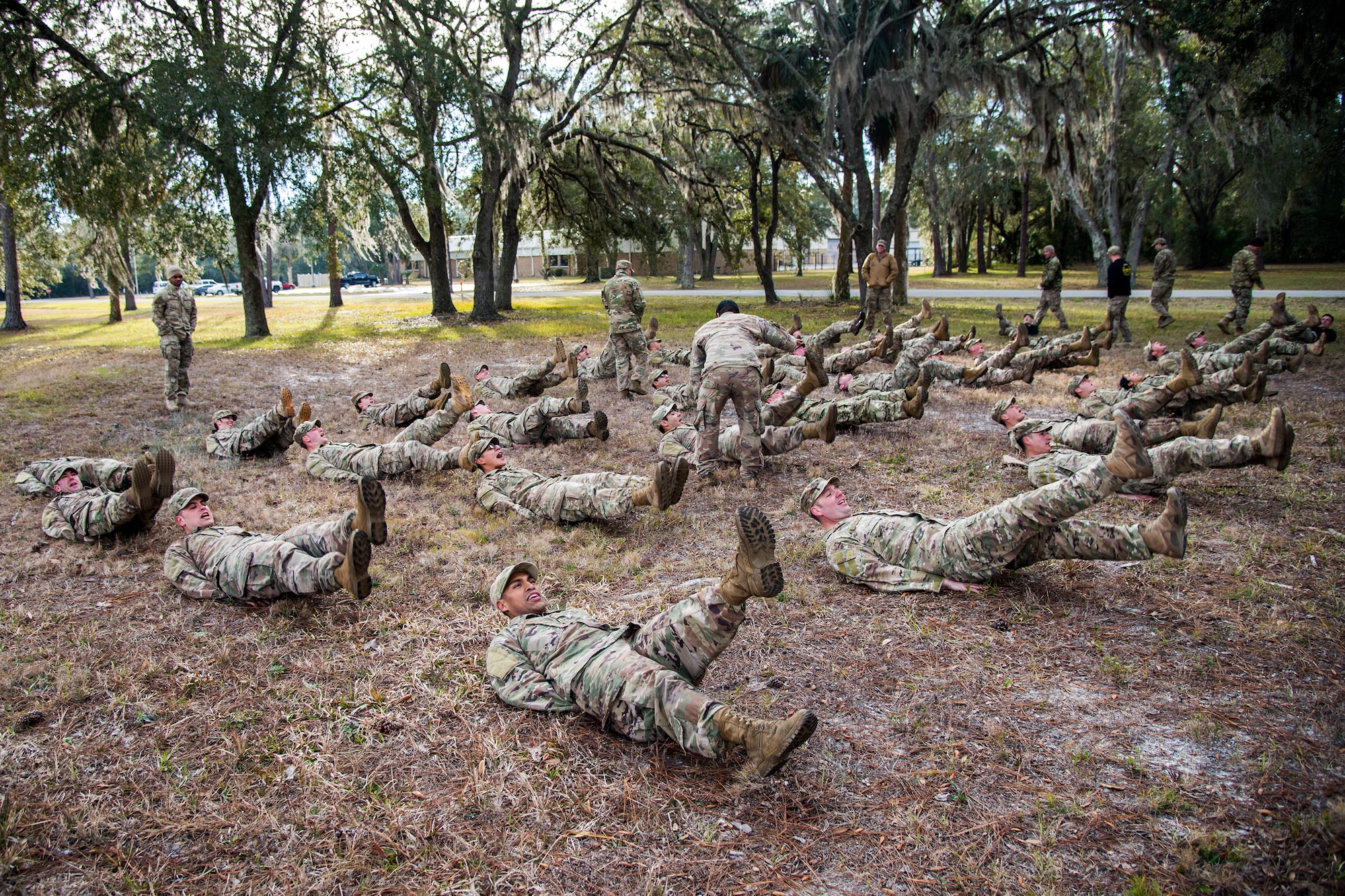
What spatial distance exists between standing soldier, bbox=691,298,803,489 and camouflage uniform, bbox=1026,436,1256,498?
7.37 ft

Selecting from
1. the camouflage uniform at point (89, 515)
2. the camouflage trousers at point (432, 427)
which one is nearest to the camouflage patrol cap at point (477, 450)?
the camouflage trousers at point (432, 427)

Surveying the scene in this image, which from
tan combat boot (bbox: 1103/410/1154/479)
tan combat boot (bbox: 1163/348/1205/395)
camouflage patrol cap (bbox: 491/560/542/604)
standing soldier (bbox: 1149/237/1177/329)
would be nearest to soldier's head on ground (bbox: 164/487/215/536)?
camouflage patrol cap (bbox: 491/560/542/604)

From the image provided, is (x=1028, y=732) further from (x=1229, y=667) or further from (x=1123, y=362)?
(x=1123, y=362)

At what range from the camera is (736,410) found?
664 cm

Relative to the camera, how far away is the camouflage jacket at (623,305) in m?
10.5

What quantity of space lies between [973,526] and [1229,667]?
1.26m

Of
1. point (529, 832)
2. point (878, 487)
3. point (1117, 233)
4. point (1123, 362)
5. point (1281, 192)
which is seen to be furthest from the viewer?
point (1281, 192)

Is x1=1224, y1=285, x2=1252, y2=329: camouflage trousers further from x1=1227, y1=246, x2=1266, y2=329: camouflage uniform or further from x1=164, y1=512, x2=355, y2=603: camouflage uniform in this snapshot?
x1=164, y1=512, x2=355, y2=603: camouflage uniform

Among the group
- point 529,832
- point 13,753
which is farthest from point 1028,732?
point 13,753

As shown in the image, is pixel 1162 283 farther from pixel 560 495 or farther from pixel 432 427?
pixel 432 427

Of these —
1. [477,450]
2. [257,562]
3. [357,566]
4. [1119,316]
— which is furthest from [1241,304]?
[257,562]

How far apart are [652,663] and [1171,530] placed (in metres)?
2.55

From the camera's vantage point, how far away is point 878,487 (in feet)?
20.7

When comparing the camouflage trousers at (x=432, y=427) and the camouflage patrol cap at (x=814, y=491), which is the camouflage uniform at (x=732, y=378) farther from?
the camouflage trousers at (x=432, y=427)
